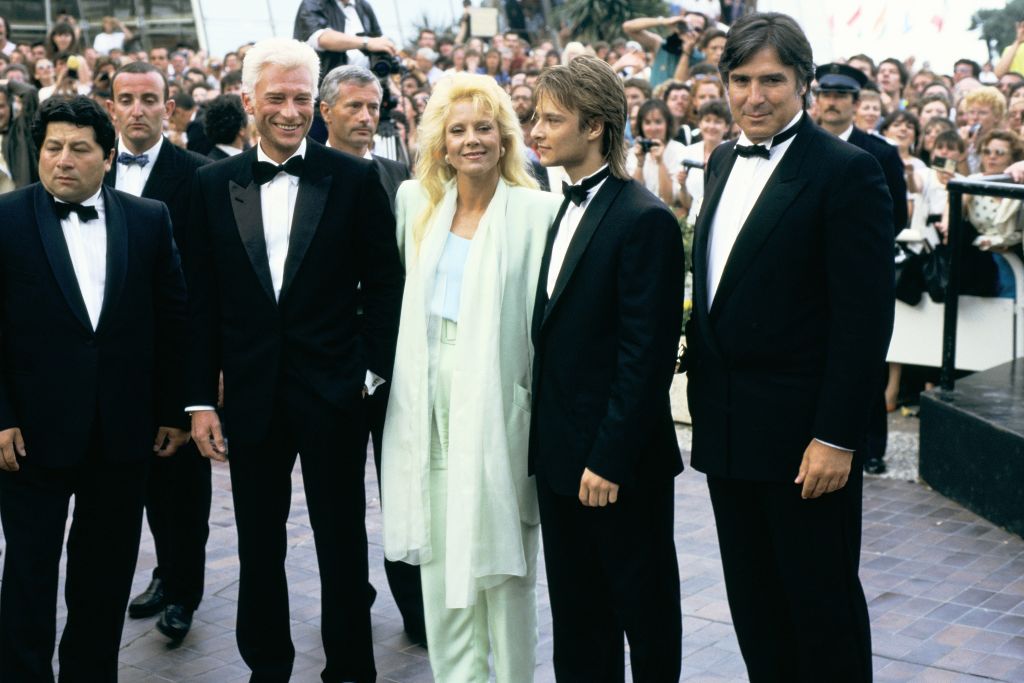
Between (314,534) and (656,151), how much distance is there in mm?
5572

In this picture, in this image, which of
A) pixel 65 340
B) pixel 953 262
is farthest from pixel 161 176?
pixel 953 262

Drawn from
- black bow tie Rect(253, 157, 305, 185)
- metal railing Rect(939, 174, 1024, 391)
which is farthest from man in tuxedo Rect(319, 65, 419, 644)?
metal railing Rect(939, 174, 1024, 391)

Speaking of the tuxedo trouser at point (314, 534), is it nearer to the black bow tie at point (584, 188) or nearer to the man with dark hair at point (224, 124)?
the black bow tie at point (584, 188)

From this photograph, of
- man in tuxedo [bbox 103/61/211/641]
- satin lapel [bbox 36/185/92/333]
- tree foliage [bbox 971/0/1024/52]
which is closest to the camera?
satin lapel [bbox 36/185/92/333]

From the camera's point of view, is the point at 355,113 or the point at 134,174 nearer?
the point at 134,174

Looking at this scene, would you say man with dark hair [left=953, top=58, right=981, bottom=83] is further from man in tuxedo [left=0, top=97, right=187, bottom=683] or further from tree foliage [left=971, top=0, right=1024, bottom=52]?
man in tuxedo [left=0, top=97, right=187, bottom=683]

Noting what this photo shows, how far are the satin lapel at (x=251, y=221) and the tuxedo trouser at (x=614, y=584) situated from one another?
45.3 inches

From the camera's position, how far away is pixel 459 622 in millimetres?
4082

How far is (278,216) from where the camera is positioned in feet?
13.4

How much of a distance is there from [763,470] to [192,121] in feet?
25.2

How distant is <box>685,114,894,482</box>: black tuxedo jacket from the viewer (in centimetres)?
315

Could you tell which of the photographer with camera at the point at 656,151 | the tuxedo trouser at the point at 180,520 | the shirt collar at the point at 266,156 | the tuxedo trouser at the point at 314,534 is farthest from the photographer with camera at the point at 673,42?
the tuxedo trouser at the point at 314,534

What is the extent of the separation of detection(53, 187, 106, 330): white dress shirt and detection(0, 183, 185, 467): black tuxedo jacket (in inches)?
1.2

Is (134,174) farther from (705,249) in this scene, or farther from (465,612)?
(705,249)
